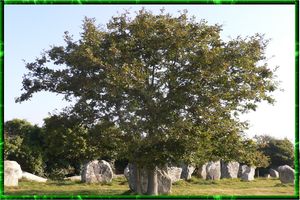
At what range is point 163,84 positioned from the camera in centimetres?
1945

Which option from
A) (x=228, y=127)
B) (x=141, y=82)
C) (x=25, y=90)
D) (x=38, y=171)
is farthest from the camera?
(x=38, y=171)

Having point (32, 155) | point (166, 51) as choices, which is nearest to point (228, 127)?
point (166, 51)

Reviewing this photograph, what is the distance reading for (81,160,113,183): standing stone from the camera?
97.6 feet

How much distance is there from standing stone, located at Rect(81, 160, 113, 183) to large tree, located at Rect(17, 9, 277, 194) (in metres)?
9.77

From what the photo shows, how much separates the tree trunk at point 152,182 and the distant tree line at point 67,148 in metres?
1.45

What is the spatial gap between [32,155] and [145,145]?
20.3m

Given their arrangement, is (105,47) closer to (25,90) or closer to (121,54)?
(121,54)

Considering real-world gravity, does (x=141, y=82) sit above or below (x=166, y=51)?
below

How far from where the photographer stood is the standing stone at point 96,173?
1171 inches

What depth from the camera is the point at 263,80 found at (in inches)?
820

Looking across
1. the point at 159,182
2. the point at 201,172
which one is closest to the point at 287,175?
the point at 201,172

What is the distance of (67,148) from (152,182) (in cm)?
435

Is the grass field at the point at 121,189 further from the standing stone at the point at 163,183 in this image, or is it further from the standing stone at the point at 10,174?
the standing stone at the point at 10,174

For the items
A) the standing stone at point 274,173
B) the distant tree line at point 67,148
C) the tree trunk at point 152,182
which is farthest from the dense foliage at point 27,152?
the standing stone at point 274,173
